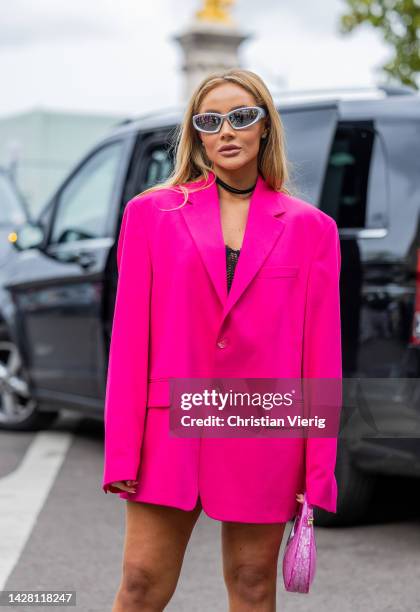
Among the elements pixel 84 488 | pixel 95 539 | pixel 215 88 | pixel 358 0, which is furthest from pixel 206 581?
pixel 358 0

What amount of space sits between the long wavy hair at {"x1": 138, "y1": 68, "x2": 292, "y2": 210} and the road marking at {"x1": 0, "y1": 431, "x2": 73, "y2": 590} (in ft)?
6.89

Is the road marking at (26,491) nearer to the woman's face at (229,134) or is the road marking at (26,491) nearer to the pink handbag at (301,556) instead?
the pink handbag at (301,556)

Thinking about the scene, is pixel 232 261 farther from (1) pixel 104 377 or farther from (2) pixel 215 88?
(1) pixel 104 377

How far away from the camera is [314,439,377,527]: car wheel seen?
536 cm

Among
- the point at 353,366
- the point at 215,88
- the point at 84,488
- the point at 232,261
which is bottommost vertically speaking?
the point at 84,488

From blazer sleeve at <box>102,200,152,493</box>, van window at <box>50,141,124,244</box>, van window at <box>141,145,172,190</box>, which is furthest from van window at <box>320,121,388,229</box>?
blazer sleeve at <box>102,200,152,493</box>

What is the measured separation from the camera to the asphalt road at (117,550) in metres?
4.55

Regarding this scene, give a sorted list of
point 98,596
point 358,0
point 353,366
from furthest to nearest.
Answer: point 358,0, point 353,366, point 98,596

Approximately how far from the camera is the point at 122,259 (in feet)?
9.96

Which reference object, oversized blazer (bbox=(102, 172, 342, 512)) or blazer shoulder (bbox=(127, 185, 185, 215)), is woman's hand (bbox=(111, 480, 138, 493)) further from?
blazer shoulder (bbox=(127, 185, 185, 215))

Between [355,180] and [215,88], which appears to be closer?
[215,88]

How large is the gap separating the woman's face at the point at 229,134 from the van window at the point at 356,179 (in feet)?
7.37

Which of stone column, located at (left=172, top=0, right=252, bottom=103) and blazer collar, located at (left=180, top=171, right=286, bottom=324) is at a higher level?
blazer collar, located at (left=180, top=171, right=286, bottom=324)

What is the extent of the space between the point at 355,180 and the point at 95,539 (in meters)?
1.98
